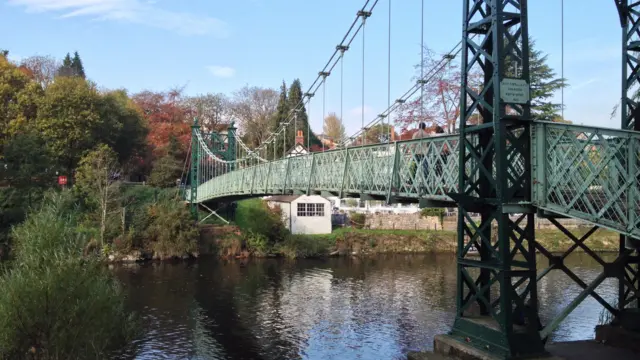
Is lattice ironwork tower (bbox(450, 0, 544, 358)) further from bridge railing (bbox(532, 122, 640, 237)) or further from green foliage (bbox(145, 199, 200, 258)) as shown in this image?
green foliage (bbox(145, 199, 200, 258))

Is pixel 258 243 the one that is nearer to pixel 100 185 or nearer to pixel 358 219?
pixel 358 219

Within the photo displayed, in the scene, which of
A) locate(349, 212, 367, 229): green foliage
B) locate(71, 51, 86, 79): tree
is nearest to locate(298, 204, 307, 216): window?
locate(349, 212, 367, 229): green foliage

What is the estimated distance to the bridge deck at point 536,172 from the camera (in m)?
6.29

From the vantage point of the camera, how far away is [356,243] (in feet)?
104

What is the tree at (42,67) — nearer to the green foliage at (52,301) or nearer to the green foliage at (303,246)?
the green foliage at (303,246)

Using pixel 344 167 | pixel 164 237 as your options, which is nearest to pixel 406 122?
pixel 164 237

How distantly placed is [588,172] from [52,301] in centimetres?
816

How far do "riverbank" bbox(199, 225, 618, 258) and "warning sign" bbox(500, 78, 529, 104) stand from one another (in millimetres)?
22194

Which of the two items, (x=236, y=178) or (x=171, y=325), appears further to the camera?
(x=236, y=178)

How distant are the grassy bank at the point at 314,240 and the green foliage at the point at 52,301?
63.7 ft

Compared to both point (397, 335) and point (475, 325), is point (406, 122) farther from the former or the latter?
point (475, 325)

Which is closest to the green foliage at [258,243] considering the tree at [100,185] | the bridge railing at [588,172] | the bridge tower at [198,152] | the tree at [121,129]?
the bridge tower at [198,152]

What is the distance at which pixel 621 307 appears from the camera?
9516 mm

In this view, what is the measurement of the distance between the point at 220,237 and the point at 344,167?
58.4ft
